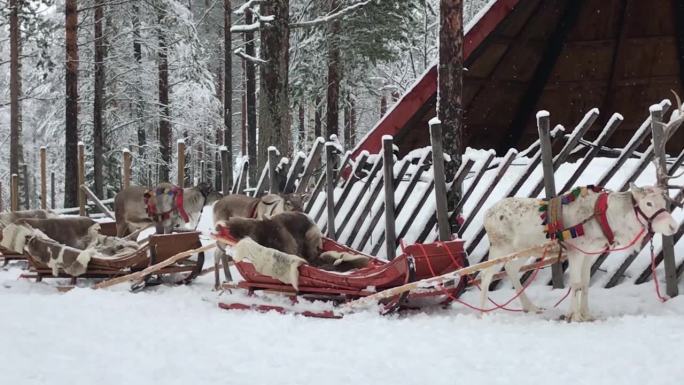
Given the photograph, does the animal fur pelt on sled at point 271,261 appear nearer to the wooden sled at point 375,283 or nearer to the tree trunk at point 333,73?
the wooden sled at point 375,283

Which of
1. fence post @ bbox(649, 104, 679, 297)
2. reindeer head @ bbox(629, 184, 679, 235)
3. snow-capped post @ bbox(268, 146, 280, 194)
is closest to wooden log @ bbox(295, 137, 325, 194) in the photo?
snow-capped post @ bbox(268, 146, 280, 194)

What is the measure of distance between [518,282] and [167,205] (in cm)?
535

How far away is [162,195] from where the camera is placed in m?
9.21

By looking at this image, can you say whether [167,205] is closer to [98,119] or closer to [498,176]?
[498,176]

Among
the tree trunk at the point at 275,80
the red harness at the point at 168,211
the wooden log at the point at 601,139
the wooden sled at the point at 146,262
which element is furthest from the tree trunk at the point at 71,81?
the wooden log at the point at 601,139

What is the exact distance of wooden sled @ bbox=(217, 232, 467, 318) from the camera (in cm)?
575

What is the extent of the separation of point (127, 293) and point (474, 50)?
5.93 m

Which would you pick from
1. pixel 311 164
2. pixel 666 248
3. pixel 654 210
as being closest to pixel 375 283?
pixel 654 210

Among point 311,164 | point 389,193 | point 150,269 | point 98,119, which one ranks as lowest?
point 150,269

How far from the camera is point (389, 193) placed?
7.46m

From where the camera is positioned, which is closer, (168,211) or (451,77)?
(451,77)

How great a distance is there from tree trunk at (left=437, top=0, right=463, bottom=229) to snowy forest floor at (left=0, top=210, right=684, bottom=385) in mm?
2124

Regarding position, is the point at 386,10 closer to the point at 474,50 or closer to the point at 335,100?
the point at 335,100

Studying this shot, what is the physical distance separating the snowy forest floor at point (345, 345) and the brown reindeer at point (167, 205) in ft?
9.11
